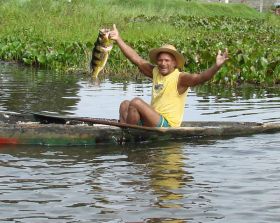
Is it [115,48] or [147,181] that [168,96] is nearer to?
[147,181]

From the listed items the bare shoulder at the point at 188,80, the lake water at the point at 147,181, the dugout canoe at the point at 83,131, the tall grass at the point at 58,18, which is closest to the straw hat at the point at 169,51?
the bare shoulder at the point at 188,80

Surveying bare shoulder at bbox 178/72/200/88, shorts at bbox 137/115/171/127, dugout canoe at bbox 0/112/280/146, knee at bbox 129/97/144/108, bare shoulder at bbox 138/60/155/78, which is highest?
bare shoulder at bbox 138/60/155/78

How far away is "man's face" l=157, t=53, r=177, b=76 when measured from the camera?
27.1ft

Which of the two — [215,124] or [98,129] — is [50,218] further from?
[215,124]

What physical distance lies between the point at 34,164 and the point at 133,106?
1.54 m

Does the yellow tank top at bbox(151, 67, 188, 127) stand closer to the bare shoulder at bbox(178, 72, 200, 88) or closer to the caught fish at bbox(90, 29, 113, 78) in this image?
the bare shoulder at bbox(178, 72, 200, 88)

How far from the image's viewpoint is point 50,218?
217 inches

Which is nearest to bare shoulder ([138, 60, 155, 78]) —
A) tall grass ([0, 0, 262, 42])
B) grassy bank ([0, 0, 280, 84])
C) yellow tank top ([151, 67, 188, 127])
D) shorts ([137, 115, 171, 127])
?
yellow tank top ([151, 67, 188, 127])

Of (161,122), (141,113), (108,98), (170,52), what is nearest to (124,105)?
(141,113)

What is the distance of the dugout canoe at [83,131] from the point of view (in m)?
8.22

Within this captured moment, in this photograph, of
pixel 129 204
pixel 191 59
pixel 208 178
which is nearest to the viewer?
pixel 129 204

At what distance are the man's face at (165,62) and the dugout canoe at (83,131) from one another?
69 centimetres

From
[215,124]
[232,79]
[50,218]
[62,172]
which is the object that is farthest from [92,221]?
[232,79]

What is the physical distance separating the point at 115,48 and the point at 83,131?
30.6 ft
